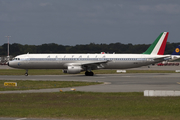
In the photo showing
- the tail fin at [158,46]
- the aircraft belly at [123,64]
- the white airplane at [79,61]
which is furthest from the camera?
the tail fin at [158,46]

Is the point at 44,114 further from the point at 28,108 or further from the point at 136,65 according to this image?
the point at 136,65

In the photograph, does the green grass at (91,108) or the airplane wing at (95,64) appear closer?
the green grass at (91,108)

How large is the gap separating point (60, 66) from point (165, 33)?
76.1ft

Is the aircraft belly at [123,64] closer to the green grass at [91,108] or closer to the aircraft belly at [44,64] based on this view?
the aircraft belly at [44,64]

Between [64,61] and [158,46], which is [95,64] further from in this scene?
[158,46]

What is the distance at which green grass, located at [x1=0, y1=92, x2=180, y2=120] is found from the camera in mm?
15328

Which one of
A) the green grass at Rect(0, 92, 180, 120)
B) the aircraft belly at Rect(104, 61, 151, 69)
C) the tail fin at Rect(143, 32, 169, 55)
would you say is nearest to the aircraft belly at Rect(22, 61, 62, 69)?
the aircraft belly at Rect(104, 61, 151, 69)

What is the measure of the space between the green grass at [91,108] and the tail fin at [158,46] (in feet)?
125

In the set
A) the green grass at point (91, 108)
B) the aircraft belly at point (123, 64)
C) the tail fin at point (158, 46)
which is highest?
the tail fin at point (158, 46)

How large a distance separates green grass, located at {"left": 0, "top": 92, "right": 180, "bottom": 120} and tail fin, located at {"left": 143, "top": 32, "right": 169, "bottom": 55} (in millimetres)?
38025

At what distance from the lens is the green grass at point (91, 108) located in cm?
1533

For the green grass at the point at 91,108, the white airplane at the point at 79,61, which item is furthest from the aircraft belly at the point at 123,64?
the green grass at the point at 91,108

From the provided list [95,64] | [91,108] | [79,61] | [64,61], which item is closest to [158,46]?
[95,64]

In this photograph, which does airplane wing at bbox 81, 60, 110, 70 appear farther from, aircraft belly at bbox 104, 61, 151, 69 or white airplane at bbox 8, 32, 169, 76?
aircraft belly at bbox 104, 61, 151, 69
